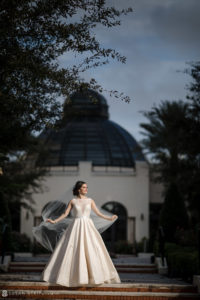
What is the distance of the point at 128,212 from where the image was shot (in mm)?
36219

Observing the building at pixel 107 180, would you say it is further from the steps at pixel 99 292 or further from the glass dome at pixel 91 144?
the steps at pixel 99 292

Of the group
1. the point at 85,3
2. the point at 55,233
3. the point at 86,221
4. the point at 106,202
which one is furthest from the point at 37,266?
the point at 106,202

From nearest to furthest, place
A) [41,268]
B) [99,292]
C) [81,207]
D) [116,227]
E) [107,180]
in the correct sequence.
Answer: [99,292] → [81,207] → [41,268] → [116,227] → [107,180]

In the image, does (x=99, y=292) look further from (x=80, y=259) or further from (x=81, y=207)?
(x=81, y=207)

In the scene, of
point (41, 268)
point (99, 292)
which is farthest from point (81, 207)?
point (41, 268)

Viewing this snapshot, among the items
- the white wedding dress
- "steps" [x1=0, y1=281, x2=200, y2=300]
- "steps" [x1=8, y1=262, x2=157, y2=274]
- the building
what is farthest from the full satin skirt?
the building

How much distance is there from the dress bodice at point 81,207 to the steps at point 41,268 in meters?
5.98

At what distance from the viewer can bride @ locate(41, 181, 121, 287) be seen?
9133 mm

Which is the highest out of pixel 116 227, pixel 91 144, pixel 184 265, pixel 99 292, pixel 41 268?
pixel 91 144

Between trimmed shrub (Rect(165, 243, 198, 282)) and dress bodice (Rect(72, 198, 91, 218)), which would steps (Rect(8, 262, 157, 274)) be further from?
dress bodice (Rect(72, 198, 91, 218))

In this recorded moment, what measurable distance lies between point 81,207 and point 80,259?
98 centimetres

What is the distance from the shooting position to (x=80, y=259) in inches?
361

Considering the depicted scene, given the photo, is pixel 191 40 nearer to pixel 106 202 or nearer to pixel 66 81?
pixel 66 81

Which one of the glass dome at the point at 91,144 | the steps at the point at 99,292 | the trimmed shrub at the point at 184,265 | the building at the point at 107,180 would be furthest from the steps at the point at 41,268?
the glass dome at the point at 91,144
